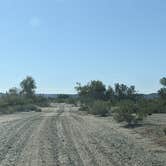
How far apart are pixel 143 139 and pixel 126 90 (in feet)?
295

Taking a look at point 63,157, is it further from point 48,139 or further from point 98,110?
point 98,110

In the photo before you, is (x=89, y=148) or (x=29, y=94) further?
(x=29, y=94)

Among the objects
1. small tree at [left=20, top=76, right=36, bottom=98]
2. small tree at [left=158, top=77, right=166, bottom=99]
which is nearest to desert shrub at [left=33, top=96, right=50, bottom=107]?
small tree at [left=20, top=76, right=36, bottom=98]

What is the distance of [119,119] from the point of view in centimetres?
4656

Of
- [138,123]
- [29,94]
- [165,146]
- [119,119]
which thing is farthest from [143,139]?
[29,94]

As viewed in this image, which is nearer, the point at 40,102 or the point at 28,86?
the point at 40,102

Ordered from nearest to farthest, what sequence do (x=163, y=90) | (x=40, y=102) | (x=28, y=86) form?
(x=163, y=90), (x=40, y=102), (x=28, y=86)

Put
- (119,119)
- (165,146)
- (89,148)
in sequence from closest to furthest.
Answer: (89,148), (165,146), (119,119)

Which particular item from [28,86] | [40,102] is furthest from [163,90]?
[28,86]

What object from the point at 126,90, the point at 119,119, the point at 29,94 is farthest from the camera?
the point at 29,94

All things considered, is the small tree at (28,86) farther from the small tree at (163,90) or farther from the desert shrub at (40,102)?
the small tree at (163,90)

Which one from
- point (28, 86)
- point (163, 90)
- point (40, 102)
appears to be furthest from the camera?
point (28, 86)

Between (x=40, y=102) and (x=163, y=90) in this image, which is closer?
(x=163, y=90)

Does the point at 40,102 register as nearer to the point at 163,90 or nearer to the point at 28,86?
the point at 28,86
